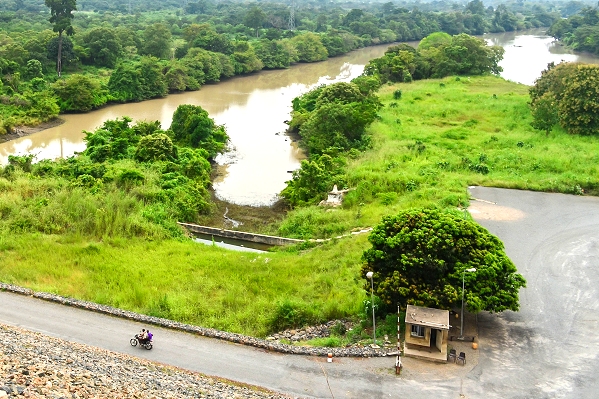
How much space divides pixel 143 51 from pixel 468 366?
5672 centimetres

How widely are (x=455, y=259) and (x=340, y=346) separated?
354 centimetres

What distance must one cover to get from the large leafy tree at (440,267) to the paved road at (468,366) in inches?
43.4

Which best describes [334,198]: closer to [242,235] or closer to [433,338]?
[242,235]

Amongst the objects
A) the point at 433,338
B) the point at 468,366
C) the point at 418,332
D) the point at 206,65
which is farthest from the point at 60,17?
the point at 468,366

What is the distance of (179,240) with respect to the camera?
20.9 m

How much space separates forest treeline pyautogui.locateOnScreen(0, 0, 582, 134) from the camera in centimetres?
4366

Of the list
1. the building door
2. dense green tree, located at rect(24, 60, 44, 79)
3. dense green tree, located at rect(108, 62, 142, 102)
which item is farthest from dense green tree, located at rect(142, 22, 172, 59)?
the building door

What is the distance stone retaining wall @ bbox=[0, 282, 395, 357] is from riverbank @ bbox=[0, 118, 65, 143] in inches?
960

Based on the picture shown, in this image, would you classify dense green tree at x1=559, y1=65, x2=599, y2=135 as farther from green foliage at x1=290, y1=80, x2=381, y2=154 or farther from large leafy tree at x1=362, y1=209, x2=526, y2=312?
large leafy tree at x1=362, y1=209, x2=526, y2=312

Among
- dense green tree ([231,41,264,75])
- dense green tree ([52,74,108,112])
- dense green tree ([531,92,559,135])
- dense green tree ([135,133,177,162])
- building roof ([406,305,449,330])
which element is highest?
dense green tree ([231,41,264,75])

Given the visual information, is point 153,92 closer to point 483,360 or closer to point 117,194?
point 117,194

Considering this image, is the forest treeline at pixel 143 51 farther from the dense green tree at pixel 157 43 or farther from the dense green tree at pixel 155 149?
the dense green tree at pixel 155 149

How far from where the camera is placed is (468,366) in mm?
12359

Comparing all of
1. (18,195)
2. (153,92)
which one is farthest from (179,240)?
(153,92)
